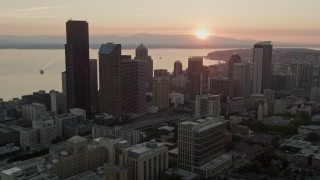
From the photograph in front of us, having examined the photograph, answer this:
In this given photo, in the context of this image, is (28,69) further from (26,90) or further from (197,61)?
(197,61)

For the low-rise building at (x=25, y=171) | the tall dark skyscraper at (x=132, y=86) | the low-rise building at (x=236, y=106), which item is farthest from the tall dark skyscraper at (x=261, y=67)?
the low-rise building at (x=25, y=171)

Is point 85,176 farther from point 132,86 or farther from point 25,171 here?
point 132,86

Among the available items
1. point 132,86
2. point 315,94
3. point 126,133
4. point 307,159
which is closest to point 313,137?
point 307,159

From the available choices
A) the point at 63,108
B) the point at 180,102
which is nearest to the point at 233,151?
the point at 180,102

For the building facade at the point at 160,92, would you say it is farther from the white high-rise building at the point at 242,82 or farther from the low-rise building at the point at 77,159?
the low-rise building at the point at 77,159

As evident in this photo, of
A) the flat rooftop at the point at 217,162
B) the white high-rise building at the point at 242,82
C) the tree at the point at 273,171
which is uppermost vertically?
the white high-rise building at the point at 242,82
